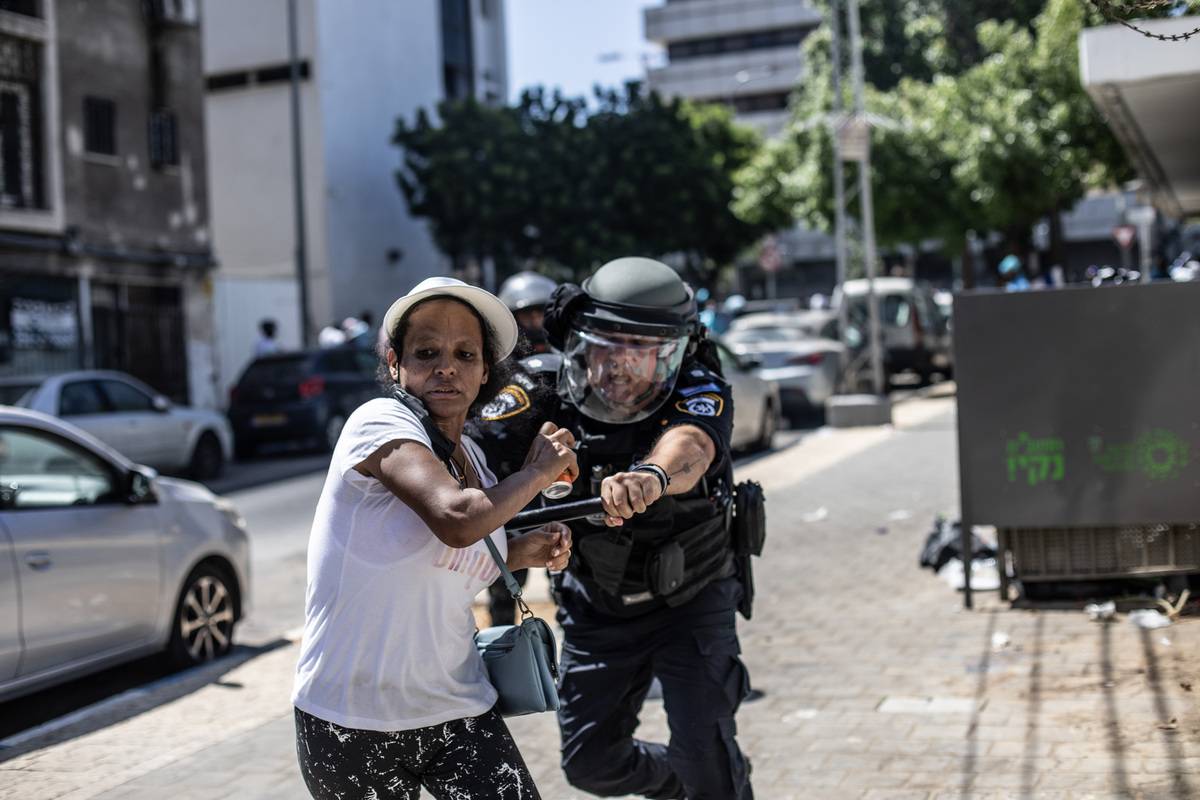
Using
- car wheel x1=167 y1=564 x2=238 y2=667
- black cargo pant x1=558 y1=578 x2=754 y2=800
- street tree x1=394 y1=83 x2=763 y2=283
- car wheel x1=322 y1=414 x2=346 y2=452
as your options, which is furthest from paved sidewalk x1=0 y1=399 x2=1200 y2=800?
street tree x1=394 y1=83 x2=763 y2=283

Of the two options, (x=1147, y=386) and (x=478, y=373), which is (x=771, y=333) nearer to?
(x=1147, y=386)

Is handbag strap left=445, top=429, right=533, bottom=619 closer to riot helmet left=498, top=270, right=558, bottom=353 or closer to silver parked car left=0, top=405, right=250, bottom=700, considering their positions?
riot helmet left=498, top=270, right=558, bottom=353

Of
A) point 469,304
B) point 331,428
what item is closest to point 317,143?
point 331,428

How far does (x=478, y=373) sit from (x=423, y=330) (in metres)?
0.15

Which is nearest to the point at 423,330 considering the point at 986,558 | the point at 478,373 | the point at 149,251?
the point at 478,373

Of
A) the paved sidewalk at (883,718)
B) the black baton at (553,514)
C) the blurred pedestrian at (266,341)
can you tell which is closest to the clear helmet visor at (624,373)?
the black baton at (553,514)

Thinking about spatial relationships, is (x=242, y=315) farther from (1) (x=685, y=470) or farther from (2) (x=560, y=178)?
(1) (x=685, y=470)

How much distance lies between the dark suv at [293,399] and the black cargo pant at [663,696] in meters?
16.1

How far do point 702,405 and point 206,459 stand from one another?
15130mm

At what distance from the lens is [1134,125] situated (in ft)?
39.2

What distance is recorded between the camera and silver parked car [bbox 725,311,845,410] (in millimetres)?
20750

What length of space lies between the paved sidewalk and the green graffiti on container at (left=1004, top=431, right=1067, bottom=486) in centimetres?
72

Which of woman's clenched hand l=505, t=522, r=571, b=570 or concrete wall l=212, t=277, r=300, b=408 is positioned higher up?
concrete wall l=212, t=277, r=300, b=408

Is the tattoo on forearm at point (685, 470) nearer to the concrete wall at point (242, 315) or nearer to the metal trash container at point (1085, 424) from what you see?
the metal trash container at point (1085, 424)
